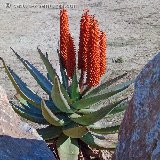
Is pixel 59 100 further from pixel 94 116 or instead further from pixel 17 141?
pixel 17 141

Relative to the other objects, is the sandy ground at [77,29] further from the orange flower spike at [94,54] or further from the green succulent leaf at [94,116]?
the orange flower spike at [94,54]

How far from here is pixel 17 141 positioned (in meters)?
→ 2.81

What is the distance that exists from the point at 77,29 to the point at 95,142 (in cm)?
783

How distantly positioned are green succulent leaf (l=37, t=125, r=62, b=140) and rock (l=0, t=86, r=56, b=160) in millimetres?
1474

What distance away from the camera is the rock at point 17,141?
8.77ft

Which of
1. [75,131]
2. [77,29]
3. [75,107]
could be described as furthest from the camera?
[77,29]

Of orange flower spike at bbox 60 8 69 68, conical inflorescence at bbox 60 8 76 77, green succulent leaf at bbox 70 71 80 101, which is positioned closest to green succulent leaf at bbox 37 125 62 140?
green succulent leaf at bbox 70 71 80 101

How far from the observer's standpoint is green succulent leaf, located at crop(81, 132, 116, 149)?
4.55 m

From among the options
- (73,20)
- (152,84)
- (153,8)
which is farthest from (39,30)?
(152,84)

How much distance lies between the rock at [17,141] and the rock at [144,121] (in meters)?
0.44

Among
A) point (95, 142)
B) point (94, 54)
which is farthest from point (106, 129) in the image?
point (94, 54)

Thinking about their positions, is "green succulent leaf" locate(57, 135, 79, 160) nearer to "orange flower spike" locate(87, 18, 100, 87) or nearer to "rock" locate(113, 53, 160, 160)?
"orange flower spike" locate(87, 18, 100, 87)

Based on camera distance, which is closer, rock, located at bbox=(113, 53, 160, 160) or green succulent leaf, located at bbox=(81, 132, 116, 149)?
rock, located at bbox=(113, 53, 160, 160)

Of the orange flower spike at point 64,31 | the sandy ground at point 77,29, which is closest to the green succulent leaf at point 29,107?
the orange flower spike at point 64,31
